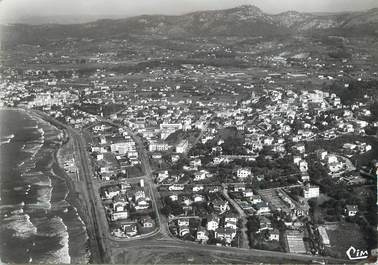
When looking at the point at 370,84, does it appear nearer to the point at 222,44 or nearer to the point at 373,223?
the point at 222,44

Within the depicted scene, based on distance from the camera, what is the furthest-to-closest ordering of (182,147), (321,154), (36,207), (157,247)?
(182,147) → (321,154) → (36,207) → (157,247)

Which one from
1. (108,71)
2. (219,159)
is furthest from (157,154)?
(108,71)

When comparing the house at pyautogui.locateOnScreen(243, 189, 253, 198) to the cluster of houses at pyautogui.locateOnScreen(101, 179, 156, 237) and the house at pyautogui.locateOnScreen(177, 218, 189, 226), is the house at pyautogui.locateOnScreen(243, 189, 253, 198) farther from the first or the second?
the cluster of houses at pyautogui.locateOnScreen(101, 179, 156, 237)

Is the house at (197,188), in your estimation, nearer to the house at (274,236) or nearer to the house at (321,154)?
the house at (274,236)

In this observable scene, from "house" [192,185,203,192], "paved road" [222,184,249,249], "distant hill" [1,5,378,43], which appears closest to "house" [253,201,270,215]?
"paved road" [222,184,249,249]

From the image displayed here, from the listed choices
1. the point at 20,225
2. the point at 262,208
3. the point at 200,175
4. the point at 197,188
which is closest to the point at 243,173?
the point at 200,175

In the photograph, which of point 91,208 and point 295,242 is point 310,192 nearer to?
point 295,242
